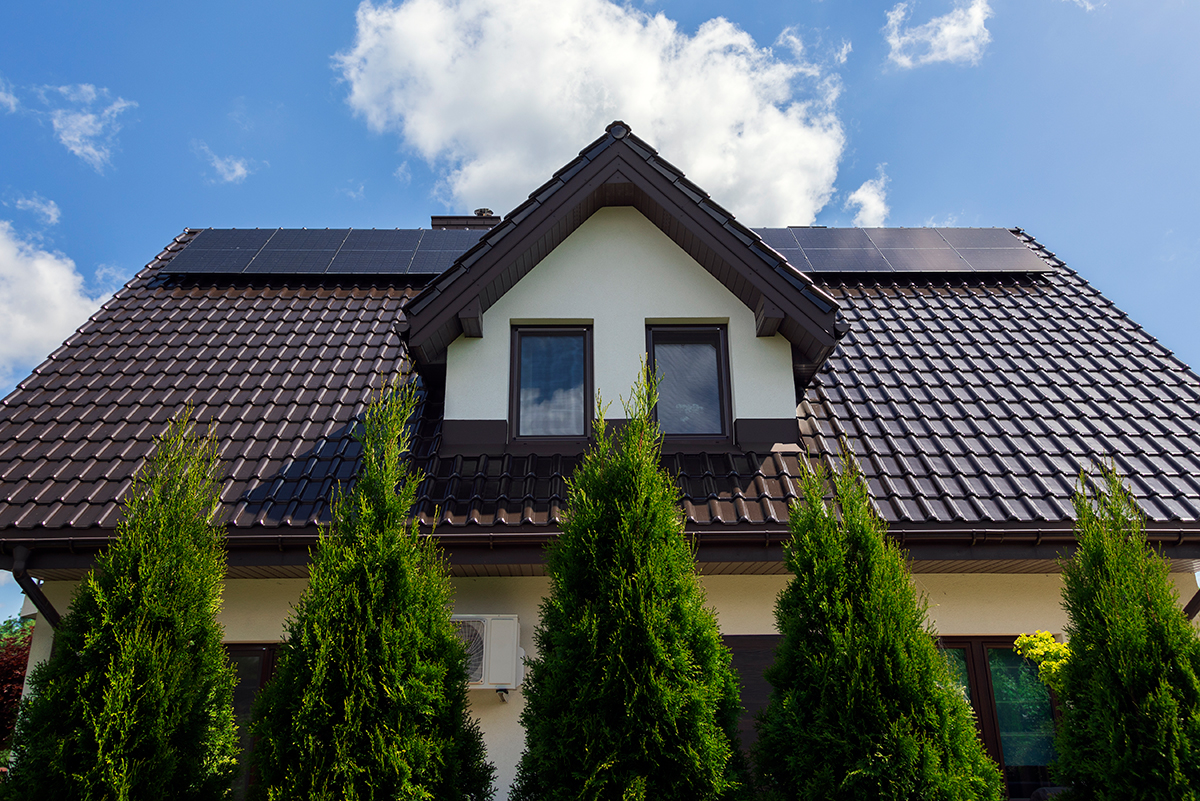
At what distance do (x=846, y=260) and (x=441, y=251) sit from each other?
5971mm

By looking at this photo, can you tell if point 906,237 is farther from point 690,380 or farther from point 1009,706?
point 1009,706

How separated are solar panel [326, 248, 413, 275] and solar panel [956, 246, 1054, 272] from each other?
8.16 metres

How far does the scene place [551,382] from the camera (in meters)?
6.45

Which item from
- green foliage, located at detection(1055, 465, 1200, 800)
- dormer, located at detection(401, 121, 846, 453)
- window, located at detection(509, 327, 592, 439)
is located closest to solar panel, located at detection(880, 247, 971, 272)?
dormer, located at detection(401, 121, 846, 453)

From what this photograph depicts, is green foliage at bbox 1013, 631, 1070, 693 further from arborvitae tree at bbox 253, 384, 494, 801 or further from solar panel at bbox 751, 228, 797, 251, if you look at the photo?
solar panel at bbox 751, 228, 797, 251

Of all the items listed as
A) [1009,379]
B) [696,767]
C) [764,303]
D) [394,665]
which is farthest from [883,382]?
[394,665]

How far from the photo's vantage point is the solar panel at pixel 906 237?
10.0 metres

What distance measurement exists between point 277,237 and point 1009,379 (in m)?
10.2

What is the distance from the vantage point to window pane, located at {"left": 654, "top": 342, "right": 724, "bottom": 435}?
6.30m

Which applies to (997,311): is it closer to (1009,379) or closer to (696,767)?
(1009,379)

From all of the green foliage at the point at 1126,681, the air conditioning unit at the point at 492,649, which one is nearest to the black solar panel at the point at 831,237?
the green foliage at the point at 1126,681

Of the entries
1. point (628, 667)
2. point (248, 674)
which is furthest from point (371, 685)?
point (248, 674)

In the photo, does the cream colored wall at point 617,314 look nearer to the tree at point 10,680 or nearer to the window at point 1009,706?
the window at point 1009,706

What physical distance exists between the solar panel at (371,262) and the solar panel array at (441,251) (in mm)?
14
